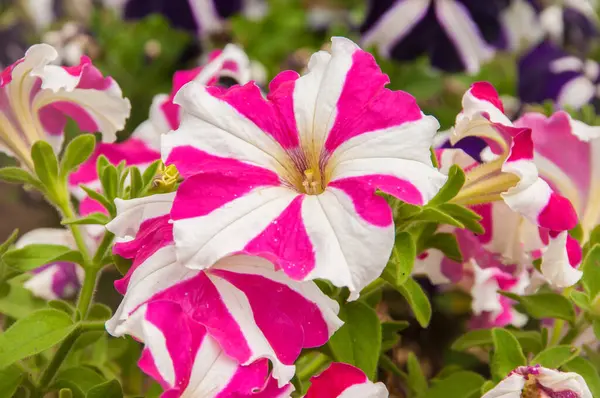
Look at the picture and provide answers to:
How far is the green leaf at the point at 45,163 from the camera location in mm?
600

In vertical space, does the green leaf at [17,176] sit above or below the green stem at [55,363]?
above

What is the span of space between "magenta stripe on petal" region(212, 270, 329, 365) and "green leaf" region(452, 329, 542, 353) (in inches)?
9.5

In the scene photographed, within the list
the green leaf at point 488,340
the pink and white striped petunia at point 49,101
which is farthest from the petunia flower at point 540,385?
the pink and white striped petunia at point 49,101

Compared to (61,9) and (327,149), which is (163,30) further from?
(327,149)

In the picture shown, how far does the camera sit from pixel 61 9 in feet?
5.66

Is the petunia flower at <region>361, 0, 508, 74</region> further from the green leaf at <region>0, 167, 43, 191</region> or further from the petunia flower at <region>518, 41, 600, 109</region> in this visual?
the green leaf at <region>0, 167, 43, 191</region>

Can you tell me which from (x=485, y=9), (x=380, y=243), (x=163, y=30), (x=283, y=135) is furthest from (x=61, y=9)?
(x=380, y=243)

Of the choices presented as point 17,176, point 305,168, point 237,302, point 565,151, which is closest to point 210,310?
point 237,302

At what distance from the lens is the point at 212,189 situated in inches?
19.0

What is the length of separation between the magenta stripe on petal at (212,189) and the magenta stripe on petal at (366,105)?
7cm

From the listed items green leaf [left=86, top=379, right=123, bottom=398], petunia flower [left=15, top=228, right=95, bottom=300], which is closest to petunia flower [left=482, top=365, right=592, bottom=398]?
green leaf [left=86, top=379, right=123, bottom=398]

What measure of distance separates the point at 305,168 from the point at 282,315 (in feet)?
0.38

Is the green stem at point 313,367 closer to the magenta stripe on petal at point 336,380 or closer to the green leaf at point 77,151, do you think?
the magenta stripe on petal at point 336,380

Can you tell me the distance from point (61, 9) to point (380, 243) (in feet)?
4.87
